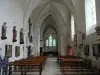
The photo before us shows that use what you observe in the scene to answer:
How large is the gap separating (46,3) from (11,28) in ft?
36.7

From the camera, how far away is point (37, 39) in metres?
29.1

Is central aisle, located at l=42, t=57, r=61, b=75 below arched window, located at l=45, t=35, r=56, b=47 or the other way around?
below

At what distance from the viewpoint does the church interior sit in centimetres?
957

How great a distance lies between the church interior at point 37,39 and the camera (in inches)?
377

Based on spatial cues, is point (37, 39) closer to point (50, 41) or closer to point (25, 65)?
point (50, 41)

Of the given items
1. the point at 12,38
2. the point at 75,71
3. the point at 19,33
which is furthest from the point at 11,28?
the point at 75,71

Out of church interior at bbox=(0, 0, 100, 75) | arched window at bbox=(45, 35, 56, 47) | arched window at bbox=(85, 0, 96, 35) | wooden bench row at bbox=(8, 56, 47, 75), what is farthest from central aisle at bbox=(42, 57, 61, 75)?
arched window at bbox=(45, 35, 56, 47)

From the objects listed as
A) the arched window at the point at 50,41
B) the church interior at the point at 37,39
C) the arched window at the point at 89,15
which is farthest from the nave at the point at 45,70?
the arched window at the point at 50,41

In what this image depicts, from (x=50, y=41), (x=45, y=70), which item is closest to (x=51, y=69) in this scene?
(x=45, y=70)

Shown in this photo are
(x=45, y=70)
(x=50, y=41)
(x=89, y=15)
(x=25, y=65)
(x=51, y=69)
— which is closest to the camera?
(x=25, y=65)

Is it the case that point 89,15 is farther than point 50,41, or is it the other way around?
point 50,41

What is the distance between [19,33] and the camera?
49.5 feet

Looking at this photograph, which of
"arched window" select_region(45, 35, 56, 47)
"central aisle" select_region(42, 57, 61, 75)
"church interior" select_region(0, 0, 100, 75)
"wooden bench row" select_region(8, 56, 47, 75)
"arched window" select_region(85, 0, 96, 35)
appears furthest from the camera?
"arched window" select_region(45, 35, 56, 47)

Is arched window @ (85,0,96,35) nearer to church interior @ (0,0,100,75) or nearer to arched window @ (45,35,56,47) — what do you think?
church interior @ (0,0,100,75)
